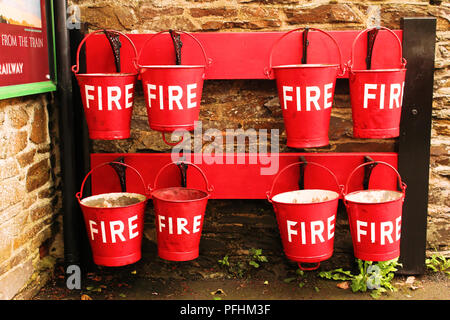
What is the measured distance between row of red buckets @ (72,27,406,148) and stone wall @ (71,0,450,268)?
49 cm

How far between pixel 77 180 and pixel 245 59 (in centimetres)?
114

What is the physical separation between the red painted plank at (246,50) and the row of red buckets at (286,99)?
368 mm

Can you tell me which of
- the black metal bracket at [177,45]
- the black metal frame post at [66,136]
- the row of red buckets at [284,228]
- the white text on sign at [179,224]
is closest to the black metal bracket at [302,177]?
the row of red buckets at [284,228]

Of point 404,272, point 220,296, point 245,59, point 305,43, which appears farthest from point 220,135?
point 404,272

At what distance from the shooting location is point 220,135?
2.94m

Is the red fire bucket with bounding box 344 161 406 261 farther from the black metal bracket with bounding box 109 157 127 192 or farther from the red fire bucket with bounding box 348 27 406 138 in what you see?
the black metal bracket with bounding box 109 157 127 192

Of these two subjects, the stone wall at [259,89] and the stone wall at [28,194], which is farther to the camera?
the stone wall at [259,89]

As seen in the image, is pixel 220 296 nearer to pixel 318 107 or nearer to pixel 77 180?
pixel 77 180

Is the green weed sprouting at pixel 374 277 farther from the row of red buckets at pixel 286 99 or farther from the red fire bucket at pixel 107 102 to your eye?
the red fire bucket at pixel 107 102

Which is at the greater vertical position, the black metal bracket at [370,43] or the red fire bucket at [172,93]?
the black metal bracket at [370,43]

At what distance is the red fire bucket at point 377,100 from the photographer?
2340mm

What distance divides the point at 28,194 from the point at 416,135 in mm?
2062

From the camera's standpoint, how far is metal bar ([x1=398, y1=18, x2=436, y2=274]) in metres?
2.74

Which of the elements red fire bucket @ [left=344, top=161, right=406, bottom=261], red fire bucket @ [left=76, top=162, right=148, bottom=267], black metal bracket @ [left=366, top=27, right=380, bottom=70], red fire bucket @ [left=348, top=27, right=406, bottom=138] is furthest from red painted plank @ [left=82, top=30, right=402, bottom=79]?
red fire bucket @ [left=76, top=162, right=148, bottom=267]
